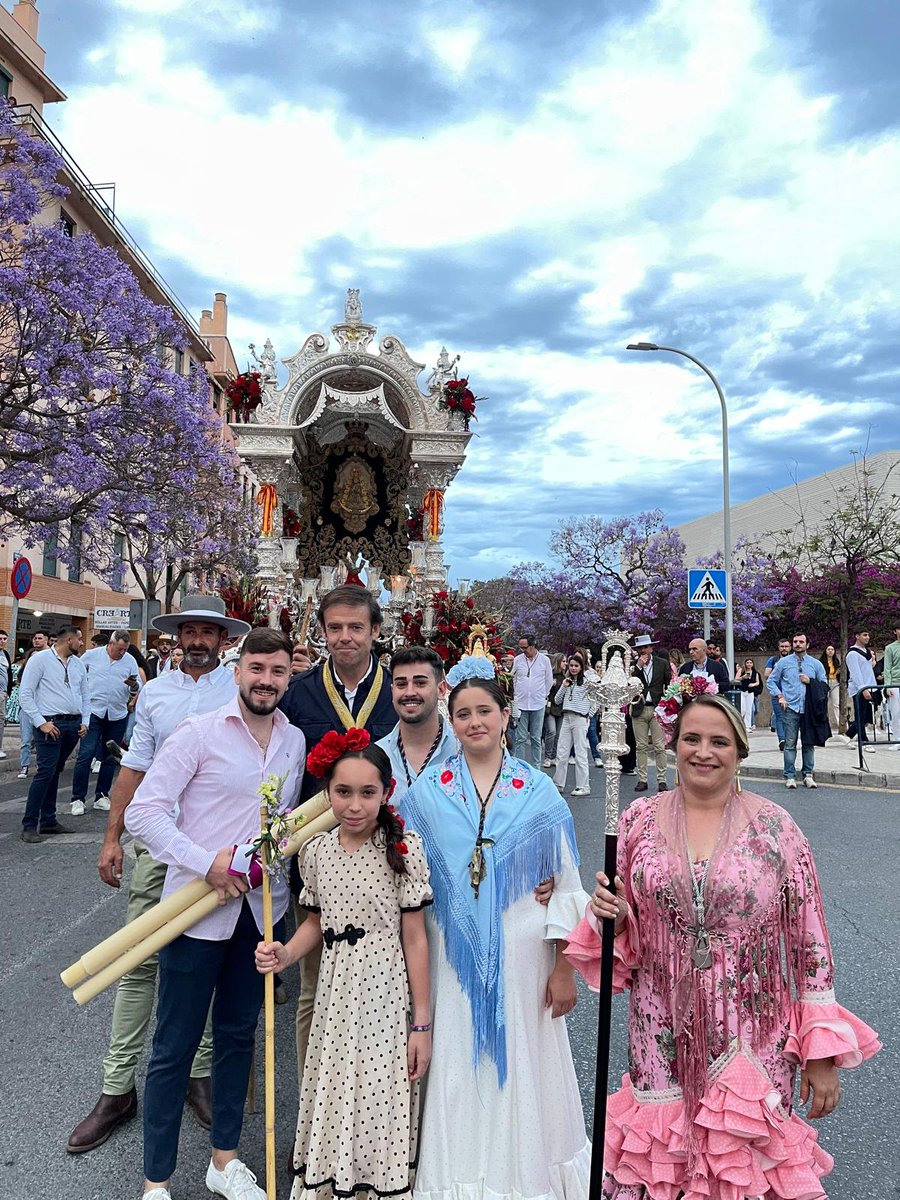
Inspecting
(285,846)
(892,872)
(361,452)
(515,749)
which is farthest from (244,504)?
(285,846)

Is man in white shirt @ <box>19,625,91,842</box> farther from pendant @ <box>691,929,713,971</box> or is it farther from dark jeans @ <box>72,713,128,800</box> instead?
pendant @ <box>691,929,713,971</box>

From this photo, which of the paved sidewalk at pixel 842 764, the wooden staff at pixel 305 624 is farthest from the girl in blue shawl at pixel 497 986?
the paved sidewalk at pixel 842 764

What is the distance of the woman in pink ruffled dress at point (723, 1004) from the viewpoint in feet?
6.85

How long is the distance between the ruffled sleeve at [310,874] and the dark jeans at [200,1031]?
0.94 ft

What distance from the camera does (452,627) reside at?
25.5 ft

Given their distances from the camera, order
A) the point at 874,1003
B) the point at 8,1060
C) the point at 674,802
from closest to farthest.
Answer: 1. the point at 674,802
2. the point at 8,1060
3. the point at 874,1003

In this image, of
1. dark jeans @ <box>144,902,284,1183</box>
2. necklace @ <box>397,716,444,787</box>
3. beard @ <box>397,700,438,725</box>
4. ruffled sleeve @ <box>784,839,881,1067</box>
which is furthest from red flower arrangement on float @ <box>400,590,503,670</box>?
ruffled sleeve @ <box>784,839,881,1067</box>

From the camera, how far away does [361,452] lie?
12.3 metres

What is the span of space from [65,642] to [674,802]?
790cm

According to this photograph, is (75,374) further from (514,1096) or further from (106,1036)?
(514,1096)

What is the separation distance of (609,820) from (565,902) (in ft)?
1.48

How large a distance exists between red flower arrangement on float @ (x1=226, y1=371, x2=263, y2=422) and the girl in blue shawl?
822cm

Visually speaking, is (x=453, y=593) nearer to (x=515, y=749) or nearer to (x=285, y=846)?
(x=515, y=749)

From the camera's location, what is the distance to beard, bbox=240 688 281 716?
9.27 feet
